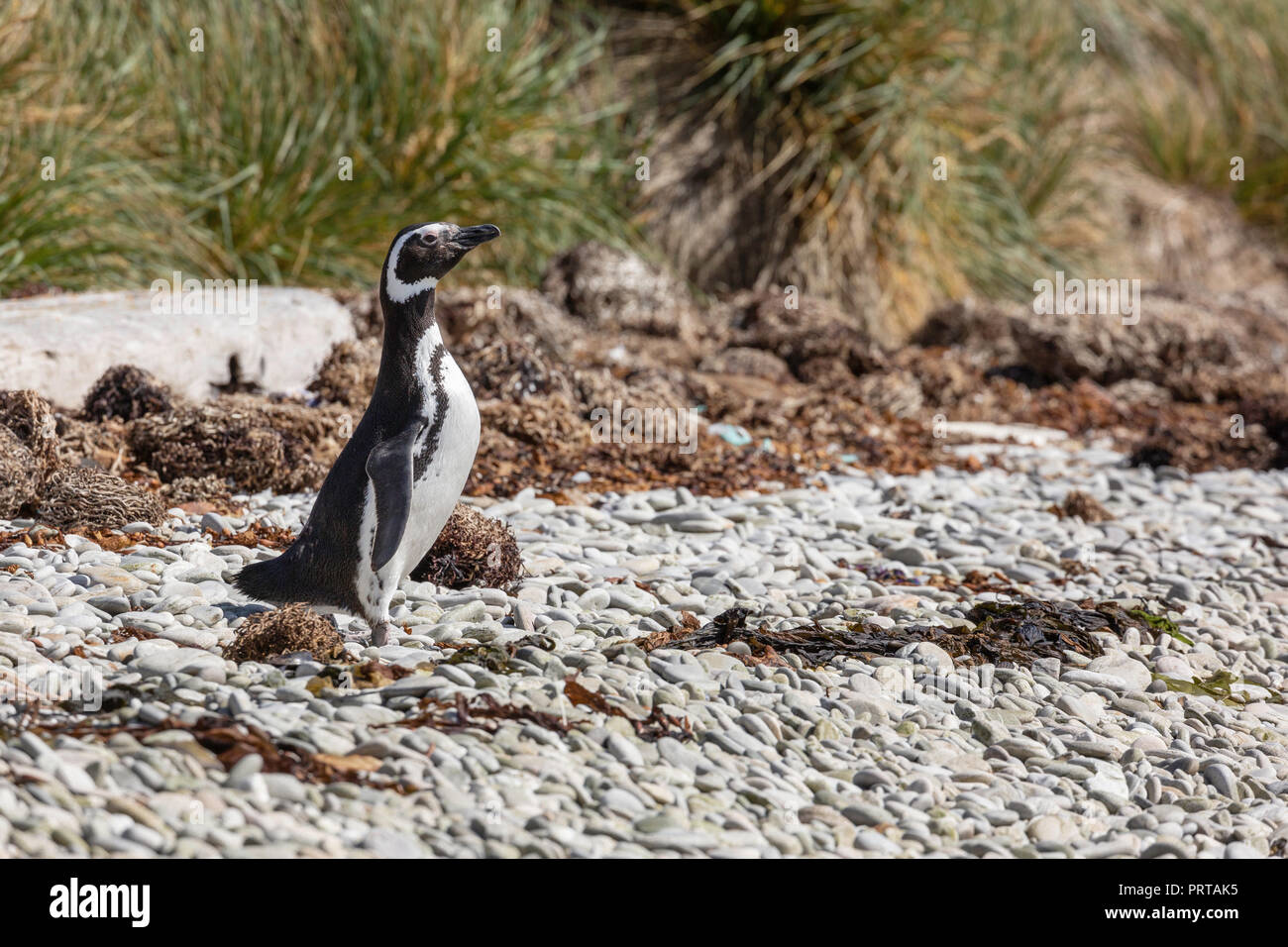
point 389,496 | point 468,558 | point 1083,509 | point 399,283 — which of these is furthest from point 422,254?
point 1083,509

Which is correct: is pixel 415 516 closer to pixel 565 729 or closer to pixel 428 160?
pixel 565 729

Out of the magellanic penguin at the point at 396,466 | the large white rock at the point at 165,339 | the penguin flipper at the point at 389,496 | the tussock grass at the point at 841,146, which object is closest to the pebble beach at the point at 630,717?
the magellanic penguin at the point at 396,466

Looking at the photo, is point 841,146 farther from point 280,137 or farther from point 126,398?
point 126,398

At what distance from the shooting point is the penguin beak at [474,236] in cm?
313

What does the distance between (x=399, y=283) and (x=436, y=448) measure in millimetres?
407

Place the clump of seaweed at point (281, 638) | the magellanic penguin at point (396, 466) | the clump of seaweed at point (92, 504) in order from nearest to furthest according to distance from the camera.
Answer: the clump of seaweed at point (281, 638)
the magellanic penguin at point (396, 466)
the clump of seaweed at point (92, 504)

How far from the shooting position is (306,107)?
728 cm

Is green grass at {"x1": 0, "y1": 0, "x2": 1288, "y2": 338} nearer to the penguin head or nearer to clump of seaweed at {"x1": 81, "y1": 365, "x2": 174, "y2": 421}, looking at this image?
clump of seaweed at {"x1": 81, "y1": 365, "x2": 174, "y2": 421}

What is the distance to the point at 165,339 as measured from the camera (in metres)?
5.14

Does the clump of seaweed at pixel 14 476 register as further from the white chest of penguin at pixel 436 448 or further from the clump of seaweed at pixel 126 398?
the white chest of penguin at pixel 436 448

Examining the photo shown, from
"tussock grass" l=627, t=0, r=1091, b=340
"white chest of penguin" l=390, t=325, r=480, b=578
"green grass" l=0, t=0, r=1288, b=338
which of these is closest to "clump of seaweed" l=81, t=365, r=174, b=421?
"green grass" l=0, t=0, r=1288, b=338

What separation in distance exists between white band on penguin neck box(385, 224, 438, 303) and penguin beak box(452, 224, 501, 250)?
8 centimetres
